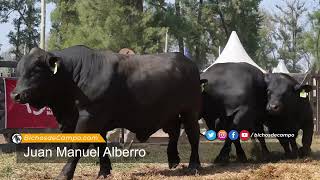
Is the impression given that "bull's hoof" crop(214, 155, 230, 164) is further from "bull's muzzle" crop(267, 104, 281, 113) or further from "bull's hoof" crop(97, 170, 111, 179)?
"bull's hoof" crop(97, 170, 111, 179)

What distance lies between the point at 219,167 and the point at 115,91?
2339mm

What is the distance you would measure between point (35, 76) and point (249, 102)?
12.1 ft

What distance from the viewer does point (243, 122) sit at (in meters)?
8.64

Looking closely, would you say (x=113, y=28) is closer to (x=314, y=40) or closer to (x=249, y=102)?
(x=249, y=102)

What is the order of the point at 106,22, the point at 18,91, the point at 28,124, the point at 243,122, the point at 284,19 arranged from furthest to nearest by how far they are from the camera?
the point at 284,19, the point at 106,22, the point at 28,124, the point at 243,122, the point at 18,91

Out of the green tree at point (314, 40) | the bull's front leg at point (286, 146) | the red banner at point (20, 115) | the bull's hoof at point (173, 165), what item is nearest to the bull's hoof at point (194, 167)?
the bull's hoof at point (173, 165)

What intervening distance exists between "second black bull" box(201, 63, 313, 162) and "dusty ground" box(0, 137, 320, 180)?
Answer: 66 cm

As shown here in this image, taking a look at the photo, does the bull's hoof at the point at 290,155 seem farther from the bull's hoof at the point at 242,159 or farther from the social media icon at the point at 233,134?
the social media icon at the point at 233,134

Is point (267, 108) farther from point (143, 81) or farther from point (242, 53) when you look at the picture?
point (242, 53)

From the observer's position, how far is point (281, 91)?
905cm

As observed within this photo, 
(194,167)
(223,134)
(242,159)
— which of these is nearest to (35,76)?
(194,167)

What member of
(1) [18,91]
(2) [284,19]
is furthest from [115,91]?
(2) [284,19]

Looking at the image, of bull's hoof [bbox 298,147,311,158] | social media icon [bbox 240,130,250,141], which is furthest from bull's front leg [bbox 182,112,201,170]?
bull's hoof [bbox 298,147,311,158]

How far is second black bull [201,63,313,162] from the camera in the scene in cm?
869
